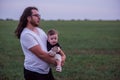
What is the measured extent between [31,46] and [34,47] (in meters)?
0.04

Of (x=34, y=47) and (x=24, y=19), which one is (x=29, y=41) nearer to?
(x=34, y=47)

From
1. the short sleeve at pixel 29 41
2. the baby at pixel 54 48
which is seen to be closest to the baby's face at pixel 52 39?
the baby at pixel 54 48

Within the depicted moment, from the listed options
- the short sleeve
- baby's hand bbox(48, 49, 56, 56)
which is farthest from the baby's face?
the short sleeve

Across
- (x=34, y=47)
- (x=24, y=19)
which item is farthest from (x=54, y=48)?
(x=24, y=19)

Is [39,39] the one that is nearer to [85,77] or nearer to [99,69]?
[85,77]

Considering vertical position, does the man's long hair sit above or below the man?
above

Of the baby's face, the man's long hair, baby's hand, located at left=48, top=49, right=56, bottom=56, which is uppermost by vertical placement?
the man's long hair

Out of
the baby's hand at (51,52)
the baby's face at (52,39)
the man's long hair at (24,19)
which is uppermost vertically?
the man's long hair at (24,19)

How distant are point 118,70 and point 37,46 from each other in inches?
289

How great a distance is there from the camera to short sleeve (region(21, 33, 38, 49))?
408 cm

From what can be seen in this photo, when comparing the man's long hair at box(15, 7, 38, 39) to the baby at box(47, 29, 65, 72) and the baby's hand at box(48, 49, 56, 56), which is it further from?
the baby's hand at box(48, 49, 56, 56)

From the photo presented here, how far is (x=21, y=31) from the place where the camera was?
428cm

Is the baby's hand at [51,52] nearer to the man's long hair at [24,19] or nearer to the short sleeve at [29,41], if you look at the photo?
the short sleeve at [29,41]

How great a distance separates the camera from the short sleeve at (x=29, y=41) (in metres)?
4.08
